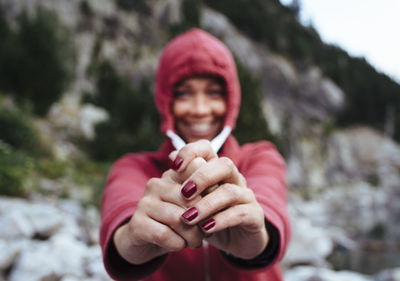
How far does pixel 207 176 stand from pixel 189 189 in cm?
6

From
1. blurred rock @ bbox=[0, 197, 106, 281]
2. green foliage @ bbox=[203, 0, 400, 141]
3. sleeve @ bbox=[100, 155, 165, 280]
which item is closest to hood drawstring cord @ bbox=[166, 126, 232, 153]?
sleeve @ bbox=[100, 155, 165, 280]

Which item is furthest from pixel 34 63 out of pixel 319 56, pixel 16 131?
pixel 319 56

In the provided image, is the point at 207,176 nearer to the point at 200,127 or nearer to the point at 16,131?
the point at 200,127

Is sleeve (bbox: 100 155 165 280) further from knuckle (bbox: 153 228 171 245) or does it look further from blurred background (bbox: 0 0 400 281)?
blurred background (bbox: 0 0 400 281)

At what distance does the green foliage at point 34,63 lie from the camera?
10828 mm

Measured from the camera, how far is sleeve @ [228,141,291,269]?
3.40 feet

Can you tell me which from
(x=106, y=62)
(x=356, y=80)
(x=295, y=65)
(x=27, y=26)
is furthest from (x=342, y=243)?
(x=356, y=80)

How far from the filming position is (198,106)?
4.92 feet

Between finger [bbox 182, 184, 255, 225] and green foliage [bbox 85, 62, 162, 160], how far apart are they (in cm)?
1134

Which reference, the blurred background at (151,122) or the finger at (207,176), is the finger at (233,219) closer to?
the finger at (207,176)

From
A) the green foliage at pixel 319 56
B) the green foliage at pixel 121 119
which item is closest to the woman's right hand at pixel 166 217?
the green foliage at pixel 121 119

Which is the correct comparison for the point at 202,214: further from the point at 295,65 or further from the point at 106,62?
the point at 295,65

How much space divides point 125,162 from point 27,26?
1243cm

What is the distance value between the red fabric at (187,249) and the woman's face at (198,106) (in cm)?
17
